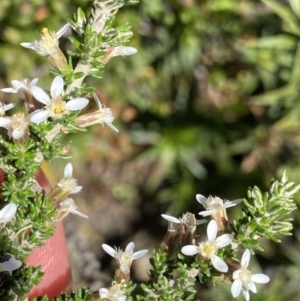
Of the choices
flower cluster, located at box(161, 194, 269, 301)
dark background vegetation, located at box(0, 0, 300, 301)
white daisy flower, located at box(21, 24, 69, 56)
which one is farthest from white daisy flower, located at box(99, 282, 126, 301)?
dark background vegetation, located at box(0, 0, 300, 301)

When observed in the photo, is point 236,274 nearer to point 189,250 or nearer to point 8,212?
point 189,250

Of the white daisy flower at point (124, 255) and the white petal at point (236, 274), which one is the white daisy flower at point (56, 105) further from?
the white petal at point (236, 274)

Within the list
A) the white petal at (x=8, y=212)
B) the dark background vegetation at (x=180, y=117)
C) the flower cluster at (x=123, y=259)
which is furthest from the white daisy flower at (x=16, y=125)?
the dark background vegetation at (x=180, y=117)

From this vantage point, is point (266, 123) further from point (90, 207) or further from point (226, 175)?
point (90, 207)

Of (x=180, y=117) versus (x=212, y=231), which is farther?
(x=180, y=117)

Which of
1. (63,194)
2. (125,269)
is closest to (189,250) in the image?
(125,269)

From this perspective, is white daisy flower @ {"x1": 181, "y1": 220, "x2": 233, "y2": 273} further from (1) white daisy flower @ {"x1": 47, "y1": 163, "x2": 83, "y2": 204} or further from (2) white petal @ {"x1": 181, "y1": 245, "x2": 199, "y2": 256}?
(1) white daisy flower @ {"x1": 47, "y1": 163, "x2": 83, "y2": 204}

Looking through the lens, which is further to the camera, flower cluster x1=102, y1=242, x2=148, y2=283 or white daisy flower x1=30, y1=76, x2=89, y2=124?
flower cluster x1=102, y1=242, x2=148, y2=283
